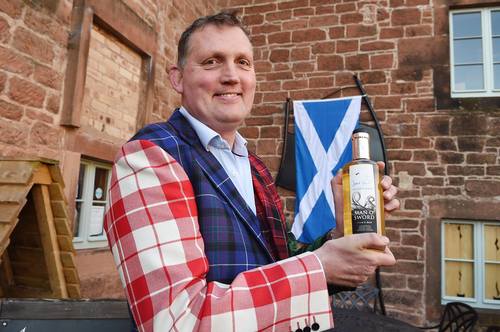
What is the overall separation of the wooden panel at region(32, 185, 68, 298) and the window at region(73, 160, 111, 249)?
120 centimetres

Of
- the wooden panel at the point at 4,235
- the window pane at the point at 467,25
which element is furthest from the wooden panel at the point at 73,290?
the window pane at the point at 467,25

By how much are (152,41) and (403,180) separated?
12.2 ft

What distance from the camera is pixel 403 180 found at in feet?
16.5

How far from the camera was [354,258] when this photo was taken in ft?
2.77

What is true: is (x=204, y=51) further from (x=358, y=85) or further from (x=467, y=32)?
(x=467, y=32)

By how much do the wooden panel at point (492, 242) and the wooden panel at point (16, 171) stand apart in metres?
5.17

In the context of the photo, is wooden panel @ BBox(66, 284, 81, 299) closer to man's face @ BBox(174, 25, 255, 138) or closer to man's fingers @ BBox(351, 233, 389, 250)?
man's face @ BBox(174, 25, 255, 138)

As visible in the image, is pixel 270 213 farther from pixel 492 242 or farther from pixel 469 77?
pixel 469 77

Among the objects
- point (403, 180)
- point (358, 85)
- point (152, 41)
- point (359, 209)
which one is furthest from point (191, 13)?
point (359, 209)

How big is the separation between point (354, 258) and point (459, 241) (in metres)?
4.82

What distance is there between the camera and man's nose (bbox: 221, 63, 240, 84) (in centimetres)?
123

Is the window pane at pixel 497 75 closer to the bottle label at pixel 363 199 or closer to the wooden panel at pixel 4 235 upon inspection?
the bottle label at pixel 363 199

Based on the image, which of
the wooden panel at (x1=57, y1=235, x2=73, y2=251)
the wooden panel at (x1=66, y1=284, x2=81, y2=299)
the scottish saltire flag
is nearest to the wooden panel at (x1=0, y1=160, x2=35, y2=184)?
the wooden panel at (x1=57, y1=235, x2=73, y2=251)

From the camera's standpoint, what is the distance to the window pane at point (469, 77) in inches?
201
